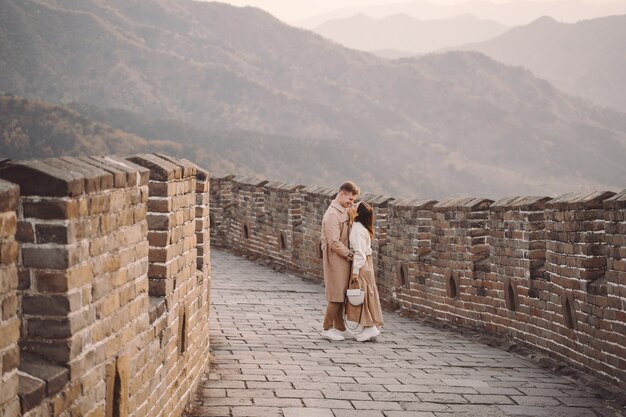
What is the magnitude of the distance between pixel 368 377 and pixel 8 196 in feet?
15.9

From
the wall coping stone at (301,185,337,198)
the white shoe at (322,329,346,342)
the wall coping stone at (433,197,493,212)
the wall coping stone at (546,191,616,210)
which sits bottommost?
the white shoe at (322,329,346,342)

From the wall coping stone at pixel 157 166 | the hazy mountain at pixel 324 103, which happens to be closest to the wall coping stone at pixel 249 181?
the wall coping stone at pixel 157 166

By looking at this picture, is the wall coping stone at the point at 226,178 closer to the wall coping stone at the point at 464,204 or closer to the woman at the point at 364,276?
the wall coping stone at the point at 464,204

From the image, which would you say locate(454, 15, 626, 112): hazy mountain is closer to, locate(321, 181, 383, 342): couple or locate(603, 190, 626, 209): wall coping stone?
locate(321, 181, 383, 342): couple

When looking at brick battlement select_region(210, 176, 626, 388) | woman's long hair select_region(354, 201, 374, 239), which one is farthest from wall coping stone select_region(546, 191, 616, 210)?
woman's long hair select_region(354, 201, 374, 239)

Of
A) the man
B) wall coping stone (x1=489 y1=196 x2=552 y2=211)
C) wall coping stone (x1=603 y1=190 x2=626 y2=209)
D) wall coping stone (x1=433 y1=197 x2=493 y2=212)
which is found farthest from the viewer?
wall coping stone (x1=433 y1=197 x2=493 y2=212)

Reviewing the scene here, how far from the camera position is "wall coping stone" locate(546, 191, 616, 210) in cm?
711

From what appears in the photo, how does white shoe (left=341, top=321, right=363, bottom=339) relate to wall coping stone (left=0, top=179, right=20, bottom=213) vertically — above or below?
below

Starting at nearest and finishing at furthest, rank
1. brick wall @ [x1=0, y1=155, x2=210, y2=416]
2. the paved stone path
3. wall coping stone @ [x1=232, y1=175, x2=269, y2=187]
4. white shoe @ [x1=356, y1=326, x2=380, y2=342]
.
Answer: brick wall @ [x1=0, y1=155, x2=210, y2=416] → the paved stone path → white shoe @ [x1=356, y1=326, x2=380, y2=342] → wall coping stone @ [x1=232, y1=175, x2=269, y2=187]

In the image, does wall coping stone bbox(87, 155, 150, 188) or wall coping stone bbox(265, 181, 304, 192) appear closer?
wall coping stone bbox(87, 155, 150, 188)

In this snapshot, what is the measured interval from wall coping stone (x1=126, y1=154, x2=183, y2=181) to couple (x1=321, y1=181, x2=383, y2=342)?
3979 millimetres

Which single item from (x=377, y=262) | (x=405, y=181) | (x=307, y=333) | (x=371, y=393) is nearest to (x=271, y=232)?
(x=377, y=262)

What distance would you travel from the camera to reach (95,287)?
11.4 ft

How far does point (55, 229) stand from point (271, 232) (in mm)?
12952
